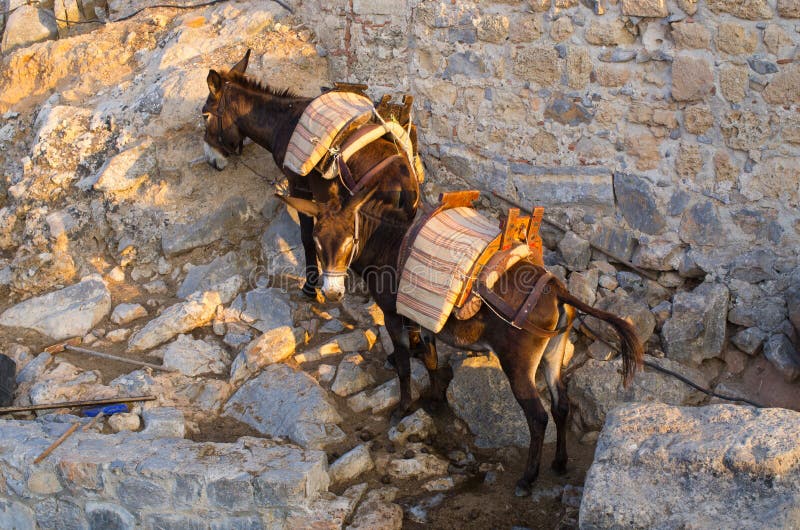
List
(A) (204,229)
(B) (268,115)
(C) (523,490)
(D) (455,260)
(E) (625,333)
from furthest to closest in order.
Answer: (A) (204,229) → (B) (268,115) → (C) (523,490) → (D) (455,260) → (E) (625,333)

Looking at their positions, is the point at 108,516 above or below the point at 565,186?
below

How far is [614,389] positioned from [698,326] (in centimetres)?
78

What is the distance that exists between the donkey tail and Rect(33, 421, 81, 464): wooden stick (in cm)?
334

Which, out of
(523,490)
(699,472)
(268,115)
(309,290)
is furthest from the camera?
(309,290)

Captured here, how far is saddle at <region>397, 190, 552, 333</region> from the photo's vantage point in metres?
A: 4.79

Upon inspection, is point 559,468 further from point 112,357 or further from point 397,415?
point 112,357

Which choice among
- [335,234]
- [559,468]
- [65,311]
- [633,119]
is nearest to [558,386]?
[559,468]

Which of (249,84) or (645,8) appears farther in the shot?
(249,84)

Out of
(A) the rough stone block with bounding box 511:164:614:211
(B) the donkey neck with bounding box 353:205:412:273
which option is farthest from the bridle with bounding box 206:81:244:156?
(A) the rough stone block with bounding box 511:164:614:211

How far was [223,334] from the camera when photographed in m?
6.40

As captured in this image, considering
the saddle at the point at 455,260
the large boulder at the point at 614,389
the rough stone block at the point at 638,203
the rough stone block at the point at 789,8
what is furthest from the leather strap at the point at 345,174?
the rough stone block at the point at 789,8

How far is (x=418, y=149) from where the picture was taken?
7.14 meters

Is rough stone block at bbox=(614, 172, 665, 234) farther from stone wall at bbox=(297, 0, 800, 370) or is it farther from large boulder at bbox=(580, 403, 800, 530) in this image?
large boulder at bbox=(580, 403, 800, 530)

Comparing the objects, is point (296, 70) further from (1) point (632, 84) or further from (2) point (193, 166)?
(1) point (632, 84)
